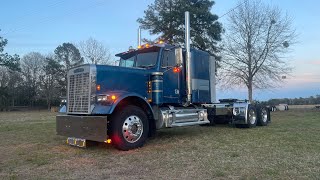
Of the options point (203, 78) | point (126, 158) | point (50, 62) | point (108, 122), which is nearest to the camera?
point (126, 158)

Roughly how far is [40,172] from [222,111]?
9.18 metres

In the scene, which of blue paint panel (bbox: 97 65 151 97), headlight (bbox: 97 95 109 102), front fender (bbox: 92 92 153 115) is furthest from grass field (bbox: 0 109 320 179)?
blue paint panel (bbox: 97 65 151 97)

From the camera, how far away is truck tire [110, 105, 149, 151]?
9.24m

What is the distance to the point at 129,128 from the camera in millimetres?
9562

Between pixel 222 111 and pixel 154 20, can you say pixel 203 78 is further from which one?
pixel 154 20

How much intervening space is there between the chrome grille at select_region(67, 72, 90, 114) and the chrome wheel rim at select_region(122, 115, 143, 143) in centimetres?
113

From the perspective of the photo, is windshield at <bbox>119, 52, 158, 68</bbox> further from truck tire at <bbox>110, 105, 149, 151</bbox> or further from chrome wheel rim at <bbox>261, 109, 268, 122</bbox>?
chrome wheel rim at <bbox>261, 109, 268, 122</bbox>

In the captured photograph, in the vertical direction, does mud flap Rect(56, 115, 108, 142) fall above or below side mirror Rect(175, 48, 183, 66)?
below

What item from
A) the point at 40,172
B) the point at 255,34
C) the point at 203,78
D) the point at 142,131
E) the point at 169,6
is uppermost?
the point at 169,6

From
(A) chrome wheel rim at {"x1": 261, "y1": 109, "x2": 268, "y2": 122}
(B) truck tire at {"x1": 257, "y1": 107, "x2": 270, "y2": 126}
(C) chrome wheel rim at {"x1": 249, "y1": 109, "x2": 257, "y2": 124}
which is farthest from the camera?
(A) chrome wheel rim at {"x1": 261, "y1": 109, "x2": 268, "y2": 122}

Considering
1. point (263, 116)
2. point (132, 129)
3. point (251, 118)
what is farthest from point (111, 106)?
point (263, 116)

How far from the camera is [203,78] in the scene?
13.4m

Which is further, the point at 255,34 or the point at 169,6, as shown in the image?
the point at 169,6

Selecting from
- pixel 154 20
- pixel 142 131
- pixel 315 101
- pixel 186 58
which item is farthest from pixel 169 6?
pixel 142 131
